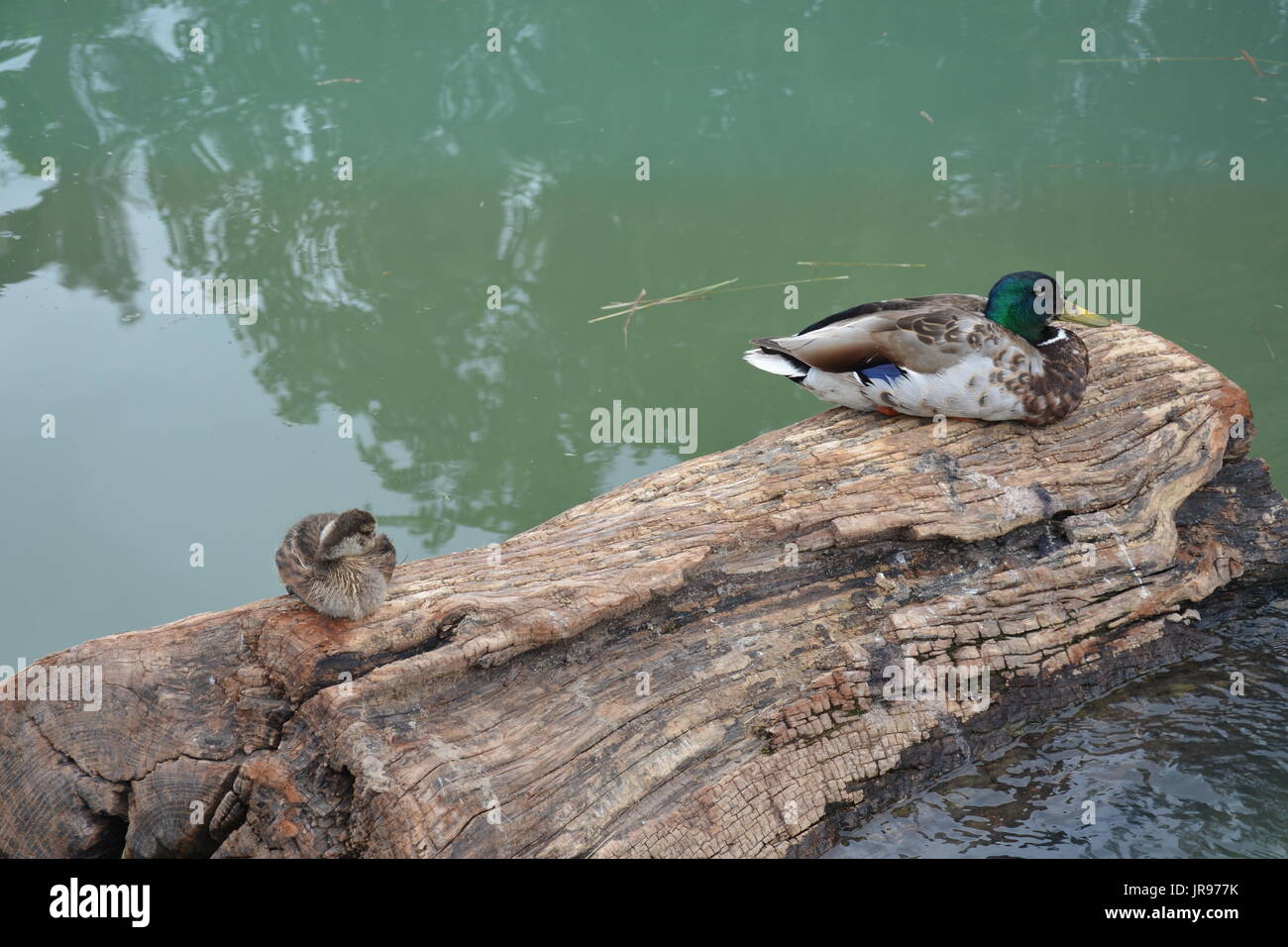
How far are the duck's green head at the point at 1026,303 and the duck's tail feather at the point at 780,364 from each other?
0.80 m

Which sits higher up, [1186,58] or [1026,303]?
[1186,58]

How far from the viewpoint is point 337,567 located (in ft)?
10.9

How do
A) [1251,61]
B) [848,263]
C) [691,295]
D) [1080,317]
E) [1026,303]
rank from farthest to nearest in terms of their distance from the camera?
1. [1251,61]
2. [848,263]
3. [691,295]
4. [1080,317]
5. [1026,303]

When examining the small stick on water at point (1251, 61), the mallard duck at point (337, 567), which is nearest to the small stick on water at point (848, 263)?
the small stick on water at point (1251, 61)

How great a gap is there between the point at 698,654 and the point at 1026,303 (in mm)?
2031

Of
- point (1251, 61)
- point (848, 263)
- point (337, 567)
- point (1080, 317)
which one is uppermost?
point (1251, 61)

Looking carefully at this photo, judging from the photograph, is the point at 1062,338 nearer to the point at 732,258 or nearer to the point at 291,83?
the point at 732,258

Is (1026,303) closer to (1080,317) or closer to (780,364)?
(1080,317)

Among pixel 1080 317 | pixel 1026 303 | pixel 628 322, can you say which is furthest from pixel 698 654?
pixel 628 322

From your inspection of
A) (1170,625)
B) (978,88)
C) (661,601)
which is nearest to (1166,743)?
(1170,625)

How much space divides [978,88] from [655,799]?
7.68 metres

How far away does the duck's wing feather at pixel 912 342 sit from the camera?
13.9 ft

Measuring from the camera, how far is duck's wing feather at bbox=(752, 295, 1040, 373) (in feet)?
13.9

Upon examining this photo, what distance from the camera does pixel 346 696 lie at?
10.3 feet
